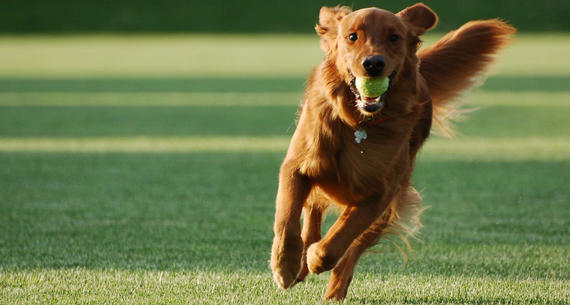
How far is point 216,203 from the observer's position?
18.6 feet

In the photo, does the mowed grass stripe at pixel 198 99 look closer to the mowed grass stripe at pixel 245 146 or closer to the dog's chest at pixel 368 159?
the mowed grass stripe at pixel 245 146

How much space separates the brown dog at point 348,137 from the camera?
313cm

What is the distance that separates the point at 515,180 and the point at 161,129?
443cm

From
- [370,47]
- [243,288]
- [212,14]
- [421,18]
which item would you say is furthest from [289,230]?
[212,14]

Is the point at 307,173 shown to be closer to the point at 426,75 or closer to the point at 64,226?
the point at 426,75

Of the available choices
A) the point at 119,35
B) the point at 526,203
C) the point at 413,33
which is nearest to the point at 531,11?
the point at 119,35

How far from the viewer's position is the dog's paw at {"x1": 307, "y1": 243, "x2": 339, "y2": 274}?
3.12 metres

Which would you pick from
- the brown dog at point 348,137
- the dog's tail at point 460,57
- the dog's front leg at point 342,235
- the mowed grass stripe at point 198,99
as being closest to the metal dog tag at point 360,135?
the brown dog at point 348,137

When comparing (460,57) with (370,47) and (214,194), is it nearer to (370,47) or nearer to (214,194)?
(370,47)

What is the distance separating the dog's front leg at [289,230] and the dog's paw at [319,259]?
54 millimetres

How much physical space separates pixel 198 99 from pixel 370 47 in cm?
1018

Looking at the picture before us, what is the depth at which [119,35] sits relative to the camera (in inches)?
1415

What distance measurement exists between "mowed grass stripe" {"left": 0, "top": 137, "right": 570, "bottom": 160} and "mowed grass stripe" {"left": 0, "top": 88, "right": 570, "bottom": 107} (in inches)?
134

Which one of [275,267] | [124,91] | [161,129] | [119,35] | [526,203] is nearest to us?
[275,267]
